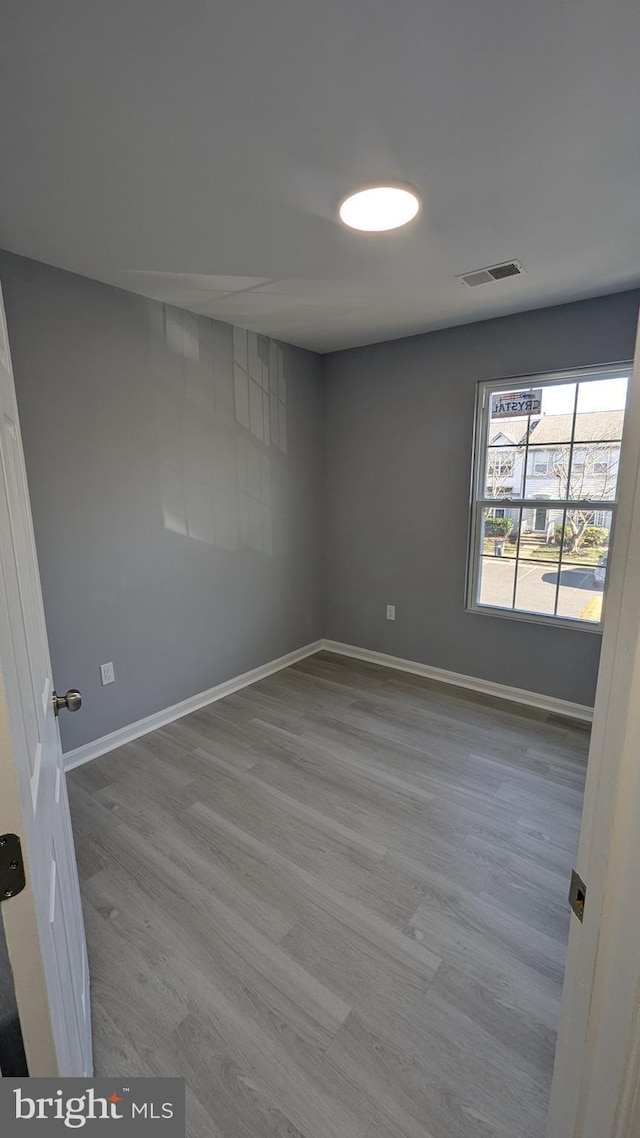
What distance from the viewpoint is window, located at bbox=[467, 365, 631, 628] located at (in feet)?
8.90

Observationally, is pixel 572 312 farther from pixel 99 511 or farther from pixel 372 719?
pixel 99 511

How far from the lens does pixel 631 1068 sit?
54 cm

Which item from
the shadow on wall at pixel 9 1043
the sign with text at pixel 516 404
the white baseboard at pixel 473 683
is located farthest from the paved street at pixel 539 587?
the shadow on wall at pixel 9 1043

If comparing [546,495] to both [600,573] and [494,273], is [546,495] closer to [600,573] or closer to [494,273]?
[600,573]

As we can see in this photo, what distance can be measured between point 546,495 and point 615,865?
2.71m

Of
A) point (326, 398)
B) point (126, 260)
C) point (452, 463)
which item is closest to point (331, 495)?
point (326, 398)

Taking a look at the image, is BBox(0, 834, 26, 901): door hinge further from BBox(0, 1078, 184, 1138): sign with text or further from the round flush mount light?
the round flush mount light

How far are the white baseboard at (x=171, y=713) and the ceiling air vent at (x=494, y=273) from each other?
9.09ft

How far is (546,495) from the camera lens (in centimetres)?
291

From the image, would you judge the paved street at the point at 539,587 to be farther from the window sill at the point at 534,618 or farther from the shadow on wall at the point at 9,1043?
the shadow on wall at the point at 9,1043

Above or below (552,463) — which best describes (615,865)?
below

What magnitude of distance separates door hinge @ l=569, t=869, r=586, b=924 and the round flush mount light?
194 cm

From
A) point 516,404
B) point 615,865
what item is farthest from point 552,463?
point 615,865

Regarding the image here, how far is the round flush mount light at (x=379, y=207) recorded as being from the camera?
160 centimetres
